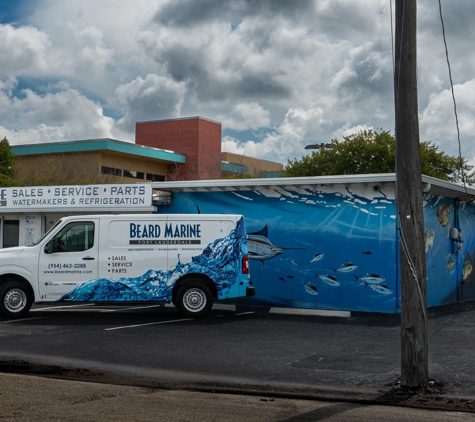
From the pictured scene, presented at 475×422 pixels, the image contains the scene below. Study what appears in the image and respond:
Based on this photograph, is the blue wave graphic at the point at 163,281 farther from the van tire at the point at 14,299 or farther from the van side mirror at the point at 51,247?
the van side mirror at the point at 51,247

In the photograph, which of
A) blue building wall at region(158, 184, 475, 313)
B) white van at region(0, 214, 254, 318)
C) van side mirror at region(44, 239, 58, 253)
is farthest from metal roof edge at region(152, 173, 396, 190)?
van side mirror at region(44, 239, 58, 253)

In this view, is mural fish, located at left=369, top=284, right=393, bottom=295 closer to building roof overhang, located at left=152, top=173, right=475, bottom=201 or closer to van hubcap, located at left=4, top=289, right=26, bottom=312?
building roof overhang, located at left=152, top=173, right=475, bottom=201

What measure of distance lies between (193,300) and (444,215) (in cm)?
803

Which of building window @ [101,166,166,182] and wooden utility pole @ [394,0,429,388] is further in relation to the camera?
building window @ [101,166,166,182]

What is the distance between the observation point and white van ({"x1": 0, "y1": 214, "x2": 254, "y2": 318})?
1412 cm

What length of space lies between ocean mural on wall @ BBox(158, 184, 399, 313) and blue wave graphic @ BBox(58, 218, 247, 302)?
3164 mm

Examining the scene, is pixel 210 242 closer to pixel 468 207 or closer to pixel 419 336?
pixel 419 336

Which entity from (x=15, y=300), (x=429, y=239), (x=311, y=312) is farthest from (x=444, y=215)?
(x=15, y=300)

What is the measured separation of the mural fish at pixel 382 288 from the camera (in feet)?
51.5

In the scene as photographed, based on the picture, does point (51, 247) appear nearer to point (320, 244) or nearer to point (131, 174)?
point (320, 244)

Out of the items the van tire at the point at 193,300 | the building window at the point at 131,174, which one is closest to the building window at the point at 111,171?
the building window at the point at 131,174

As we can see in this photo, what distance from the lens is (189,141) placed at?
52.5 meters

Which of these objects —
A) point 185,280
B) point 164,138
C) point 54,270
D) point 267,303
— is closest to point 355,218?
point 267,303

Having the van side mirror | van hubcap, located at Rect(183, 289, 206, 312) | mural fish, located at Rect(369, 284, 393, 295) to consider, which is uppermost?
the van side mirror
